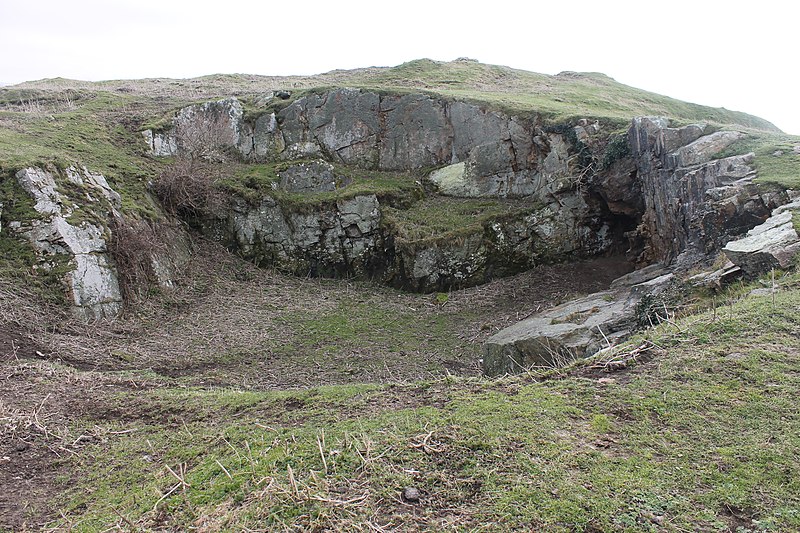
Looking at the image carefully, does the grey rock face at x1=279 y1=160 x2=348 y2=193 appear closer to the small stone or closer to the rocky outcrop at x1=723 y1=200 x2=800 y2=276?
the rocky outcrop at x1=723 y1=200 x2=800 y2=276

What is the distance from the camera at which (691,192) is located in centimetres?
1155

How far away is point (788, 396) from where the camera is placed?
4852 mm

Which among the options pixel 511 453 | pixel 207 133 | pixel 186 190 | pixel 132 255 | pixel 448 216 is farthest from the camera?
pixel 207 133

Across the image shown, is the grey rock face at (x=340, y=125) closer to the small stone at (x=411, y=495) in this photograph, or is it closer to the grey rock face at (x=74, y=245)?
the grey rock face at (x=74, y=245)

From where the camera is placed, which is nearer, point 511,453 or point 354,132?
point 511,453

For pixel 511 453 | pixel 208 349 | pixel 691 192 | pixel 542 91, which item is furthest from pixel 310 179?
pixel 511 453

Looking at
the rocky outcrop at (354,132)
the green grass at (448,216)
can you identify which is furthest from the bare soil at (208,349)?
the rocky outcrop at (354,132)

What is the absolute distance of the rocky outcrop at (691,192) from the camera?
9.98 meters

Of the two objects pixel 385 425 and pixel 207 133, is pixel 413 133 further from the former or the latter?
pixel 385 425

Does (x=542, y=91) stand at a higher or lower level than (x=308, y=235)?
higher

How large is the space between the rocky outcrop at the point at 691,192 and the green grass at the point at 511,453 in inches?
153

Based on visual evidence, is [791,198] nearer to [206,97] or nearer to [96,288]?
[96,288]

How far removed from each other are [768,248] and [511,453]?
5.97m

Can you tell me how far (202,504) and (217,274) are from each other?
11.7m
